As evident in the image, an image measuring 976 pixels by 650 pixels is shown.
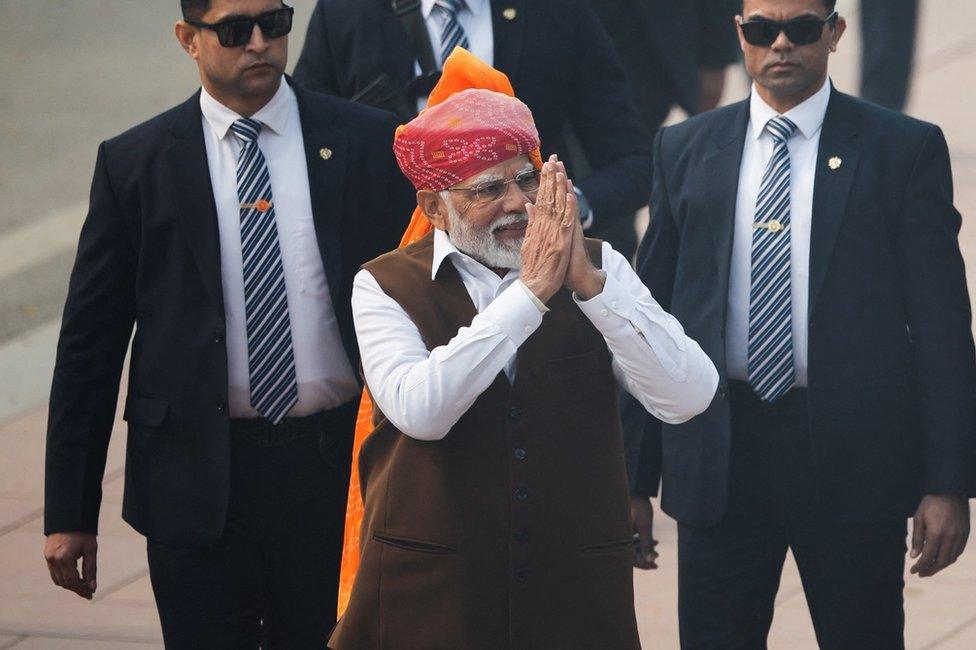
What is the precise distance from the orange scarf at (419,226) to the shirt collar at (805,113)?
2.93 ft

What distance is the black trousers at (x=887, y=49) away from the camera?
40.3 ft

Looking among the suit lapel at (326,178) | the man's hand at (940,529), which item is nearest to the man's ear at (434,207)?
the suit lapel at (326,178)

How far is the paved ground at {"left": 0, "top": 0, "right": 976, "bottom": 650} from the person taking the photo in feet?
23.0

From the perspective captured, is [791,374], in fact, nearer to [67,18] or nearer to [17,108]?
[17,108]

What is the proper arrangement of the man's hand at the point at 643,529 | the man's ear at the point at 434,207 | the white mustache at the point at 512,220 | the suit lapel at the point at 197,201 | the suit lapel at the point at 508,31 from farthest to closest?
the suit lapel at the point at 508,31 → the man's hand at the point at 643,529 → the suit lapel at the point at 197,201 → the man's ear at the point at 434,207 → the white mustache at the point at 512,220

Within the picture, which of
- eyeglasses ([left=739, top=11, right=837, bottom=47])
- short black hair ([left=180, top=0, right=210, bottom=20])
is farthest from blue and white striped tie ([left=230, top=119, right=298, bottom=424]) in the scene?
eyeglasses ([left=739, top=11, right=837, bottom=47])

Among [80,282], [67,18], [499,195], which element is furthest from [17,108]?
[499,195]

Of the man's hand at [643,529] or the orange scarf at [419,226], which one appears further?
the man's hand at [643,529]

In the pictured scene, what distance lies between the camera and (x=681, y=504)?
5316mm

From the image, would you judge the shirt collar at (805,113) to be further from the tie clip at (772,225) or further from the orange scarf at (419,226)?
the orange scarf at (419,226)

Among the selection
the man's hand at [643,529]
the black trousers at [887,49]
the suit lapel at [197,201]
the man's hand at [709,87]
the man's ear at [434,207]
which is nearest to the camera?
the man's ear at [434,207]

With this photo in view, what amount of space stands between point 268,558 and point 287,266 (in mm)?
761

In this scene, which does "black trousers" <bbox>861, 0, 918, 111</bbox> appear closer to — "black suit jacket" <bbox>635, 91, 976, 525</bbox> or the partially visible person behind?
the partially visible person behind

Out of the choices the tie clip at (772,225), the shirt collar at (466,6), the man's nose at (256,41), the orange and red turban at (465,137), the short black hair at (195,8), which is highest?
the shirt collar at (466,6)
